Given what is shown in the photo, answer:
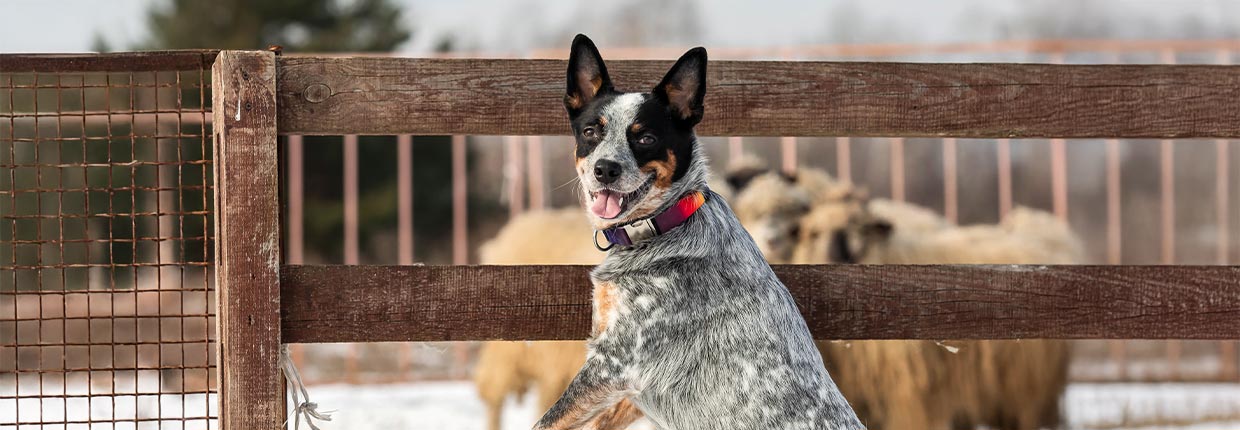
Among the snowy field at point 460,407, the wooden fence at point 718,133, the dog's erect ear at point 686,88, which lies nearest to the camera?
Answer: the dog's erect ear at point 686,88

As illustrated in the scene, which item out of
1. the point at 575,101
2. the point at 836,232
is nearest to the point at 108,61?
the point at 575,101

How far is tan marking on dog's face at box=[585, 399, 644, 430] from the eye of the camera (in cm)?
284

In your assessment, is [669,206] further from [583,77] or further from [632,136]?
[583,77]

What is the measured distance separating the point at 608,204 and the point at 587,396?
18.4 inches

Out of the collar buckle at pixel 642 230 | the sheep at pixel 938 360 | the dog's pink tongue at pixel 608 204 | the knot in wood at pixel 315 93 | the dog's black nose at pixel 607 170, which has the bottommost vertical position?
the sheep at pixel 938 360

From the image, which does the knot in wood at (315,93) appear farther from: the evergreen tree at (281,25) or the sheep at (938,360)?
the evergreen tree at (281,25)

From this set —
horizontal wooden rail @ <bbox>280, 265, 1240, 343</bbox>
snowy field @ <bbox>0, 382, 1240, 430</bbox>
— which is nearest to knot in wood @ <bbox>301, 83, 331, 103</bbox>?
horizontal wooden rail @ <bbox>280, 265, 1240, 343</bbox>

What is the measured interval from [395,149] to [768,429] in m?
13.5

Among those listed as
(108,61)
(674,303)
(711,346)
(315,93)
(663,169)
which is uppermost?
(108,61)

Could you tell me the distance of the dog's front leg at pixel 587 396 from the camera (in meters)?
2.62

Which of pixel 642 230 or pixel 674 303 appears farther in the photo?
pixel 642 230

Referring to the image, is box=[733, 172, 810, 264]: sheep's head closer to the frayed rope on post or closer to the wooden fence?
the wooden fence

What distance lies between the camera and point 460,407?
24.3ft

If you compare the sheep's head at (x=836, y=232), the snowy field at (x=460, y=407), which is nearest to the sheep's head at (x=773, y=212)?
the sheep's head at (x=836, y=232)
